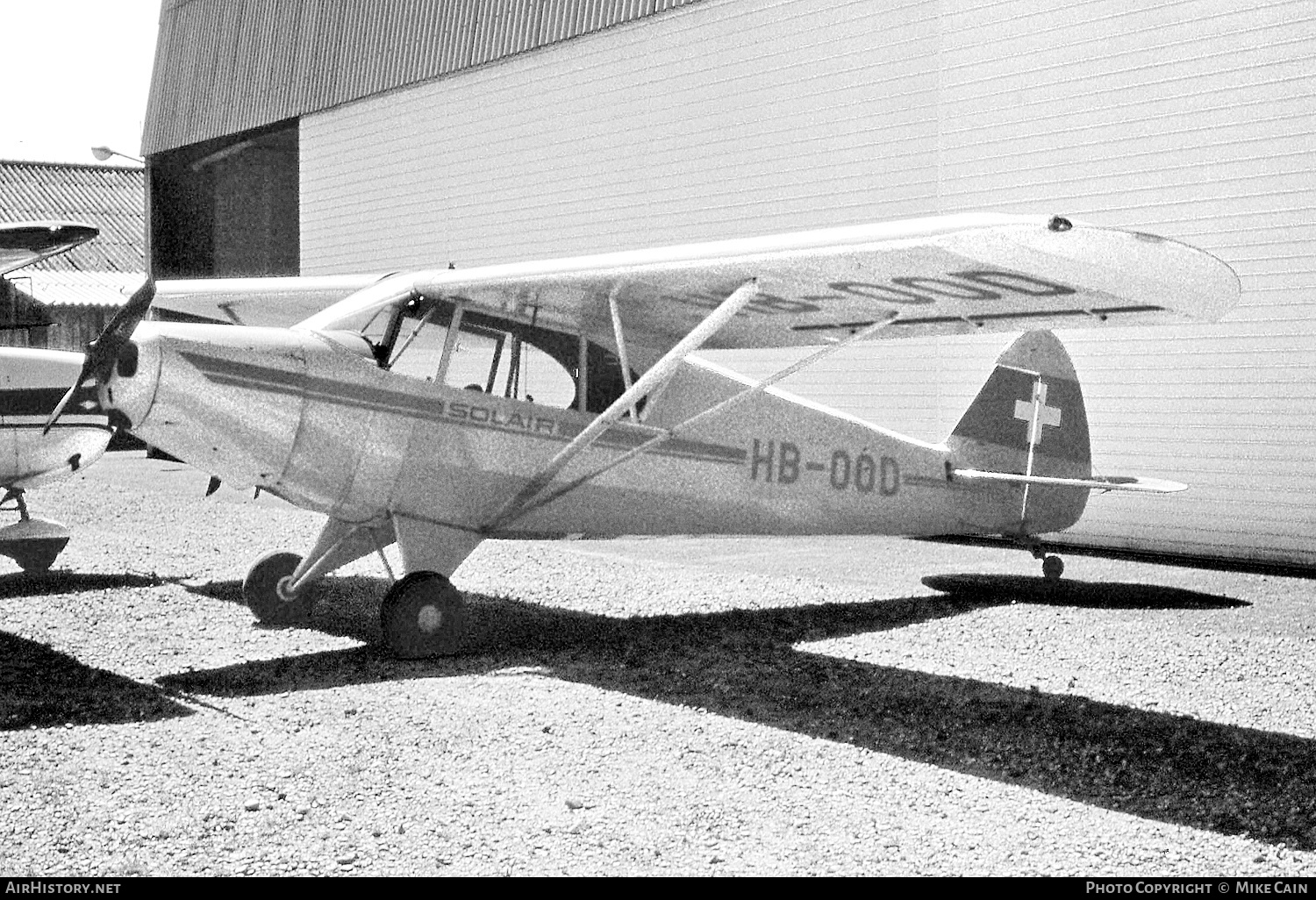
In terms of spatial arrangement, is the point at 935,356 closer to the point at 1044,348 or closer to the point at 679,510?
the point at 1044,348

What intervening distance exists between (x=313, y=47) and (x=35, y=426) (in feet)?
45.9

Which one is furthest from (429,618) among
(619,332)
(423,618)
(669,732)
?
(669,732)

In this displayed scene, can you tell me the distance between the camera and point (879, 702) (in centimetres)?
604

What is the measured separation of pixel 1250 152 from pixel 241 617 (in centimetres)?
869

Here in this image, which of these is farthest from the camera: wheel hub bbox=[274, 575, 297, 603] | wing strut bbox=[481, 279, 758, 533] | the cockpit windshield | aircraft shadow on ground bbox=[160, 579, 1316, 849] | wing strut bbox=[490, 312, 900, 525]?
wheel hub bbox=[274, 575, 297, 603]

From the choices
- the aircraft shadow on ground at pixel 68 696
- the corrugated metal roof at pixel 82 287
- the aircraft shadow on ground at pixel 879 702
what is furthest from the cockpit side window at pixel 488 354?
the corrugated metal roof at pixel 82 287

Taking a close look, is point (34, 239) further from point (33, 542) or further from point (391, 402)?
point (391, 402)

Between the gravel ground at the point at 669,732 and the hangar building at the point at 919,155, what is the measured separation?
2.37 metres

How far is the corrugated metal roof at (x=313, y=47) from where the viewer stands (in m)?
17.8

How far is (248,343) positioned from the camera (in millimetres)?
6832

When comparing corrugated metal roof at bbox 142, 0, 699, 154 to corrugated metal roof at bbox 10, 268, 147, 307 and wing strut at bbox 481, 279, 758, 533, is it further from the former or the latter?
wing strut at bbox 481, 279, 758, 533

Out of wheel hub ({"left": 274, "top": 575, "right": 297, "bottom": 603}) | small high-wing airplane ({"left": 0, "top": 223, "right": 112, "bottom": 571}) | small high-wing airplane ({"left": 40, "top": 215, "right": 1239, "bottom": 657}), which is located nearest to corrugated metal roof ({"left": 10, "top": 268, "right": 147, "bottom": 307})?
small high-wing airplane ({"left": 0, "top": 223, "right": 112, "bottom": 571})

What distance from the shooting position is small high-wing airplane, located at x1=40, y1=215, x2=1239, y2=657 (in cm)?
637

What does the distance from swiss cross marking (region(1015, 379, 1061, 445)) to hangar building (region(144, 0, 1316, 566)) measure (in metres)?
2.66
